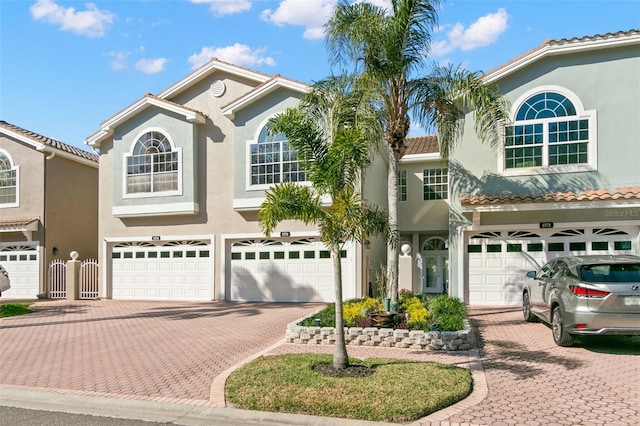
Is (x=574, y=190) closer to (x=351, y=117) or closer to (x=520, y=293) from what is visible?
(x=520, y=293)

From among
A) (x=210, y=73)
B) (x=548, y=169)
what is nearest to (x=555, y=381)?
(x=548, y=169)

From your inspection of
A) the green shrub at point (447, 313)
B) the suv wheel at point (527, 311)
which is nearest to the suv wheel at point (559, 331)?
the green shrub at point (447, 313)

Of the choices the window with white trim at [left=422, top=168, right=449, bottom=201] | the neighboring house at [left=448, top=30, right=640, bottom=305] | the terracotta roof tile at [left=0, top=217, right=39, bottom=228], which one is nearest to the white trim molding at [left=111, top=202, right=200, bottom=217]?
the terracotta roof tile at [left=0, top=217, right=39, bottom=228]

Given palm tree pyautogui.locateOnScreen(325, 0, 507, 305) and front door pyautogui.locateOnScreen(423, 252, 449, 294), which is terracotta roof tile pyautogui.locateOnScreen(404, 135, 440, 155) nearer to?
front door pyautogui.locateOnScreen(423, 252, 449, 294)

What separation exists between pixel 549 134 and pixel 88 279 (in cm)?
1702

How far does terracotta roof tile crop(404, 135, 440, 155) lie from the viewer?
64.3 ft

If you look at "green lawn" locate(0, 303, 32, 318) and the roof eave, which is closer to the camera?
"green lawn" locate(0, 303, 32, 318)

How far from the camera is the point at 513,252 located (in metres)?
14.4

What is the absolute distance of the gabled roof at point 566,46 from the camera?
44.6 feet

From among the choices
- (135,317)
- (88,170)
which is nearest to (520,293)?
(135,317)

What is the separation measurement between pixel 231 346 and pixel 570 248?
10094 millimetres

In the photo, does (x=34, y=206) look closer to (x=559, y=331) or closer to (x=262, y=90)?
(x=262, y=90)

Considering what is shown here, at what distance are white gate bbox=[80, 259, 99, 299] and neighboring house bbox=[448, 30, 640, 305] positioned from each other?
13301 mm

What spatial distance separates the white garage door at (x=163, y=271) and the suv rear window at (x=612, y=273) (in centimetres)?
1242
